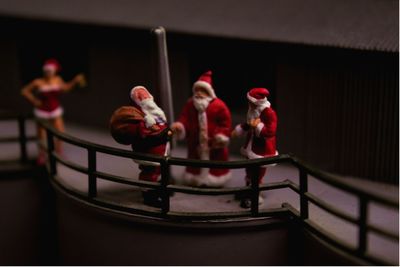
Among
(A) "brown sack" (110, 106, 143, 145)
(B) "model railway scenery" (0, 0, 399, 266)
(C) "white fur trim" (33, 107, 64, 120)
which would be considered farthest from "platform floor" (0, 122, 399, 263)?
(A) "brown sack" (110, 106, 143, 145)

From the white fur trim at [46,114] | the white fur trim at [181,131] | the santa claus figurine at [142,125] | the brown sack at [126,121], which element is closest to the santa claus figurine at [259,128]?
the white fur trim at [181,131]

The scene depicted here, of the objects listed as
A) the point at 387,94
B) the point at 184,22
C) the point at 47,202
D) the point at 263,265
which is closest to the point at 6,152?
the point at 47,202

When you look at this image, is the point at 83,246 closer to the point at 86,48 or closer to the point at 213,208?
the point at 213,208

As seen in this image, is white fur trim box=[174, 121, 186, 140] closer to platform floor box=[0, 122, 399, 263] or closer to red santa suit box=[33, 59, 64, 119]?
platform floor box=[0, 122, 399, 263]

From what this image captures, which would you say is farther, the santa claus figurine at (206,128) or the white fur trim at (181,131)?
the white fur trim at (181,131)

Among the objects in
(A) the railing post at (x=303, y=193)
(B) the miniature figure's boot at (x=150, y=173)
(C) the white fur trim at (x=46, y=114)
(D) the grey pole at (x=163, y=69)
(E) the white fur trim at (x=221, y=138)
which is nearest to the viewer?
(A) the railing post at (x=303, y=193)

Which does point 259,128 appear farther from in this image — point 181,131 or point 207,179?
point 207,179

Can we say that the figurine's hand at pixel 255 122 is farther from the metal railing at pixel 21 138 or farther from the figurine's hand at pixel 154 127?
the metal railing at pixel 21 138
